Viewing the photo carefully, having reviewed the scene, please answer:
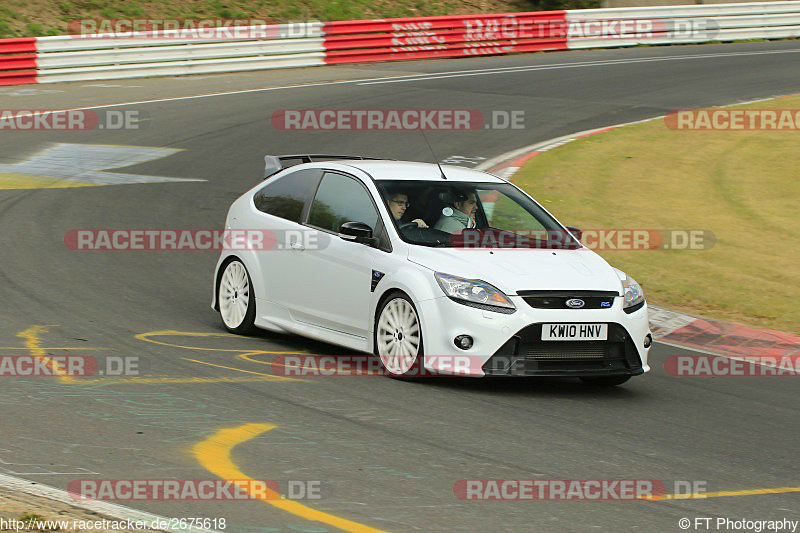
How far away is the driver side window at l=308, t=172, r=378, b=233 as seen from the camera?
31.1ft

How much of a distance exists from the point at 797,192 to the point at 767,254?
351 cm

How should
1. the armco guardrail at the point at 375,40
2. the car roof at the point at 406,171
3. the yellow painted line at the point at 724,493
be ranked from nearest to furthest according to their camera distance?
the yellow painted line at the point at 724,493 < the car roof at the point at 406,171 < the armco guardrail at the point at 375,40

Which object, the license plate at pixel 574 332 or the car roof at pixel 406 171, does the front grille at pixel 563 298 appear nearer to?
the license plate at pixel 574 332

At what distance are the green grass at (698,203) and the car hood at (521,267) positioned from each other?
3.36m

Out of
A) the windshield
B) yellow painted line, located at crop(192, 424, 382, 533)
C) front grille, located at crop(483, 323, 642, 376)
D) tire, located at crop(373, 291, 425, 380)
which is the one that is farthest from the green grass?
yellow painted line, located at crop(192, 424, 382, 533)

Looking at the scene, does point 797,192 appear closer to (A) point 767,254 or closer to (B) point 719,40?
(A) point 767,254

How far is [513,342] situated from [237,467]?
8.60 ft

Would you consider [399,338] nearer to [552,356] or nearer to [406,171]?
[552,356]

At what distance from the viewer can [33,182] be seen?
16953 mm

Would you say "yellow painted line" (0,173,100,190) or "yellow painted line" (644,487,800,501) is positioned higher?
"yellow painted line" (0,173,100,190)

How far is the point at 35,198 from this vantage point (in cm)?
1595

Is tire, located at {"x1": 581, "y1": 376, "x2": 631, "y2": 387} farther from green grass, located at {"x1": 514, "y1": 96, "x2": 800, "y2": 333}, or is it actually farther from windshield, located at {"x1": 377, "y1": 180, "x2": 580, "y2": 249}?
green grass, located at {"x1": 514, "y1": 96, "x2": 800, "y2": 333}

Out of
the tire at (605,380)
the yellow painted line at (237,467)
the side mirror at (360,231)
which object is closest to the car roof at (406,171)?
the side mirror at (360,231)

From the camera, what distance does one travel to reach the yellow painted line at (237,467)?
5484mm
